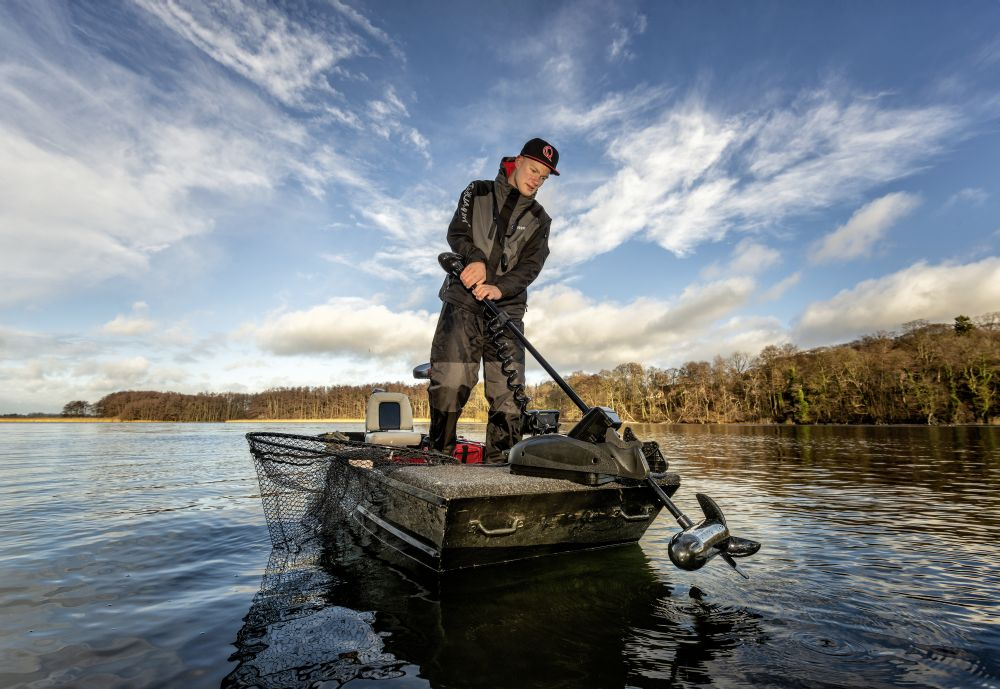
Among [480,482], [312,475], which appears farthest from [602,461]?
[312,475]

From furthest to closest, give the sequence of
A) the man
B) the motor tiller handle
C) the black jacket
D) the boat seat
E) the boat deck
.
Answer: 1. the boat seat
2. the black jacket
3. the man
4. the motor tiller handle
5. the boat deck

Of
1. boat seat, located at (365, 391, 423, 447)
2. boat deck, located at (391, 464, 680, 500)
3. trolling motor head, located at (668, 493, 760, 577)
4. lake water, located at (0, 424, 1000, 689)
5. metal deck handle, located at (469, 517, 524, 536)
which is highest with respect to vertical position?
boat seat, located at (365, 391, 423, 447)

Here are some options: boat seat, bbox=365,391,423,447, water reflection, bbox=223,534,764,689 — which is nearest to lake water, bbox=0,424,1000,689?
water reflection, bbox=223,534,764,689

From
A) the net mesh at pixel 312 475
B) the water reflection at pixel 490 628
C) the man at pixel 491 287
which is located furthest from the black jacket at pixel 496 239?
the water reflection at pixel 490 628

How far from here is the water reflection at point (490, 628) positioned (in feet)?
8.61

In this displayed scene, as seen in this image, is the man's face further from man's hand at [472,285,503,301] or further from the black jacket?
man's hand at [472,285,503,301]

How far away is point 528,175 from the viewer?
5.28m

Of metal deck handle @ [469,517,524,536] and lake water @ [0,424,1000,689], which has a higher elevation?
metal deck handle @ [469,517,524,536]

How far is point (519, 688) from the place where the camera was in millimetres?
2443

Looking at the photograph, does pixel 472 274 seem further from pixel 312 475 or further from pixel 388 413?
pixel 388 413

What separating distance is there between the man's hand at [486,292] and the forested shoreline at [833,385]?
50.5 meters

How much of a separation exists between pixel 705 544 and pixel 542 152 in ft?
12.8

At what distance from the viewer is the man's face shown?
5203mm

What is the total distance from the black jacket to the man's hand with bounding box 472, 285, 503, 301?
0.70 ft
